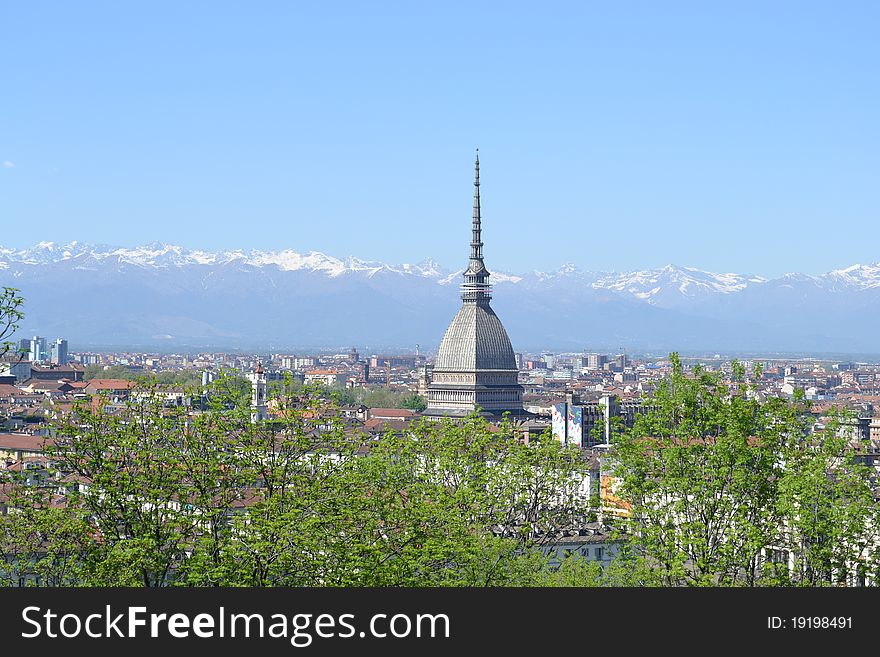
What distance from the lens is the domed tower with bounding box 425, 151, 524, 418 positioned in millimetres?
113688

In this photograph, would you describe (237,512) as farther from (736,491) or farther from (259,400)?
(259,400)

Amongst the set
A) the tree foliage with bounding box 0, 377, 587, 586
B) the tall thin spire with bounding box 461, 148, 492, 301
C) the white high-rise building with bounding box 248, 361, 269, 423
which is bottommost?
the tree foliage with bounding box 0, 377, 587, 586

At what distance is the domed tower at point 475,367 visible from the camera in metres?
114

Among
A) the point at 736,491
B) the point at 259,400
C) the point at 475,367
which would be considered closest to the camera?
the point at 736,491

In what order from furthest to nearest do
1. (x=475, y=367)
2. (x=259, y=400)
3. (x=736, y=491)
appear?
(x=475, y=367)
(x=259, y=400)
(x=736, y=491)

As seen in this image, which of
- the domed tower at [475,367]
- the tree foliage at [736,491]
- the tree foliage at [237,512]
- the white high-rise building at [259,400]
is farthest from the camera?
the domed tower at [475,367]

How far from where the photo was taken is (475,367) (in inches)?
4513

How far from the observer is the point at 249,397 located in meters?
23.8

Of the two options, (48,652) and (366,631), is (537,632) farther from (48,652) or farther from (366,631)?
(48,652)

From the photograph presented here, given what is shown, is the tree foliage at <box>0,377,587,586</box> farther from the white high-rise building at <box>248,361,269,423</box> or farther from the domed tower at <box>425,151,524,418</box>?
the domed tower at <box>425,151,524,418</box>

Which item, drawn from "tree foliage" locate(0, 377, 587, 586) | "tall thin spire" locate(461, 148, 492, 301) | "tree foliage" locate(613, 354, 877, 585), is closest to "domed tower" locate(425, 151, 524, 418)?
"tall thin spire" locate(461, 148, 492, 301)

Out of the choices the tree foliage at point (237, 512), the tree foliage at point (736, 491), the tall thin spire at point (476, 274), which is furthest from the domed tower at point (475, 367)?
the tree foliage at point (237, 512)

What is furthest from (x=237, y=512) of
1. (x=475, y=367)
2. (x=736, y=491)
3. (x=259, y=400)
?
(x=475, y=367)

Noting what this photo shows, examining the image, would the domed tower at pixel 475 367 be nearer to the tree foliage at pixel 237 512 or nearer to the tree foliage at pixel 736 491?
the tree foliage at pixel 736 491
